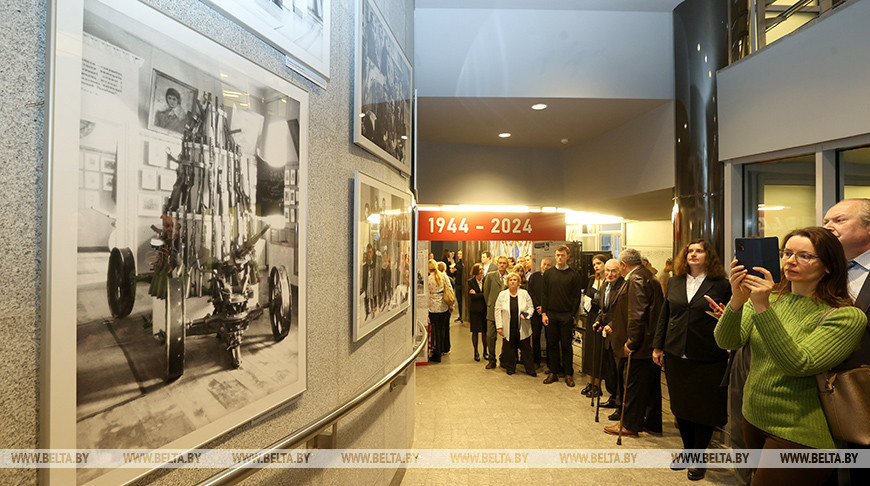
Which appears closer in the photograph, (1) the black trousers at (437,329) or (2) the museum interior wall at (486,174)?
(1) the black trousers at (437,329)

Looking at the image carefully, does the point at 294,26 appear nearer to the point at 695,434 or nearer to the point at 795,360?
the point at 795,360

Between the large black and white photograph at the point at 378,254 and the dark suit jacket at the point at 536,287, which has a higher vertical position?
the large black and white photograph at the point at 378,254

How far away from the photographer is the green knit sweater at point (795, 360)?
192cm

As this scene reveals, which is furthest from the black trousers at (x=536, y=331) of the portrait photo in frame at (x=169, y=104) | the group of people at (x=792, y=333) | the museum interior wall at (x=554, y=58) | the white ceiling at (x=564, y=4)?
the portrait photo in frame at (x=169, y=104)

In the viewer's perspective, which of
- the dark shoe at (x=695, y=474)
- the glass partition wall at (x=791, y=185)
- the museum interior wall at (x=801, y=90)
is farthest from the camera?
the dark shoe at (x=695, y=474)

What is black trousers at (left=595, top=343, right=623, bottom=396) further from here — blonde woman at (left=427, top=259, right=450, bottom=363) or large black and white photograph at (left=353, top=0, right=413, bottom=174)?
large black and white photograph at (left=353, top=0, right=413, bottom=174)

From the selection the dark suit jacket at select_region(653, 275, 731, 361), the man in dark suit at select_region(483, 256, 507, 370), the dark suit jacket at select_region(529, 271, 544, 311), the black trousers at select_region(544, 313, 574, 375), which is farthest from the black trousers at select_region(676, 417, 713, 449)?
the man in dark suit at select_region(483, 256, 507, 370)

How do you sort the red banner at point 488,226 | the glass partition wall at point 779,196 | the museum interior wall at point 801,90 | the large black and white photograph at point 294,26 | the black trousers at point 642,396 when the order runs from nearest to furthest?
the large black and white photograph at point 294,26, the museum interior wall at point 801,90, the glass partition wall at point 779,196, the black trousers at point 642,396, the red banner at point 488,226

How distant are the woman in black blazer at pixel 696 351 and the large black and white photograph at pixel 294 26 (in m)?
3.16

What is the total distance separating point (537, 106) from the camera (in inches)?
227

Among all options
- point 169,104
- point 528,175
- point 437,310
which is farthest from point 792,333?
point 528,175

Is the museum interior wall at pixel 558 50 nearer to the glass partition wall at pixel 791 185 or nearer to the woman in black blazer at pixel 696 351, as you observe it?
the glass partition wall at pixel 791 185

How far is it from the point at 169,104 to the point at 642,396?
15.3 ft

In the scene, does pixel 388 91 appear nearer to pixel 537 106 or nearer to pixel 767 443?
pixel 767 443
